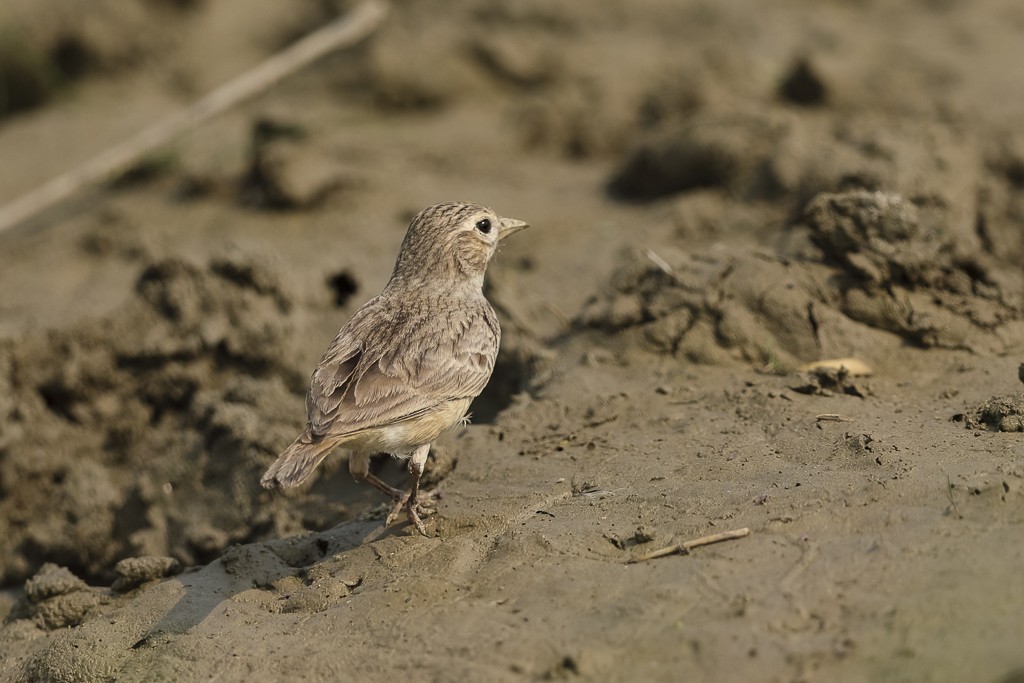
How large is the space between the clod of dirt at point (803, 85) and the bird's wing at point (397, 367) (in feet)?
15.8

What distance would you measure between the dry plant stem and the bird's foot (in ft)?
18.2

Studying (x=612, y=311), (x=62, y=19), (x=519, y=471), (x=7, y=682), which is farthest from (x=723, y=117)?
(x=62, y=19)

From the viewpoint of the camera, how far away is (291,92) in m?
11.7

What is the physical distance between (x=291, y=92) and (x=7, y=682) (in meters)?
7.48

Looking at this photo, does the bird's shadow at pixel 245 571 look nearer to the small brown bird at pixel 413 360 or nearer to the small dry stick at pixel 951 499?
the small brown bird at pixel 413 360

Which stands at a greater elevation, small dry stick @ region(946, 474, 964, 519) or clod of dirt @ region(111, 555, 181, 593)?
small dry stick @ region(946, 474, 964, 519)

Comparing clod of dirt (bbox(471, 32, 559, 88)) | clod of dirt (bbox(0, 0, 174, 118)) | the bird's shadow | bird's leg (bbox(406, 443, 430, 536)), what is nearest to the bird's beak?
bird's leg (bbox(406, 443, 430, 536))

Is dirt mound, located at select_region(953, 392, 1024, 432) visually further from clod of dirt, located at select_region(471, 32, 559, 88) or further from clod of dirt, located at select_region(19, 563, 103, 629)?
clod of dirt, located at select_region(471, 32, 559, 88)

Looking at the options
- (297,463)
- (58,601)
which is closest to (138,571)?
(58,601)

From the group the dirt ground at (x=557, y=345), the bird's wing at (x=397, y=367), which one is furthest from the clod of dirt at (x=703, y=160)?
the bird's wing at (x=397, y=367)

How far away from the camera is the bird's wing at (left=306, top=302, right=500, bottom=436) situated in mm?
5492

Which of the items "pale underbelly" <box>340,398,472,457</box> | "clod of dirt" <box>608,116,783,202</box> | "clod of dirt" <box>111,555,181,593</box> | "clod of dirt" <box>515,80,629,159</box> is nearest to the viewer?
"pale underbelly" <box>340,398,472,457</box>

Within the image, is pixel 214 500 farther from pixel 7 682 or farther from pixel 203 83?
pixel 203 83

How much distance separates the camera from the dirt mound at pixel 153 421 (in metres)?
6.83
